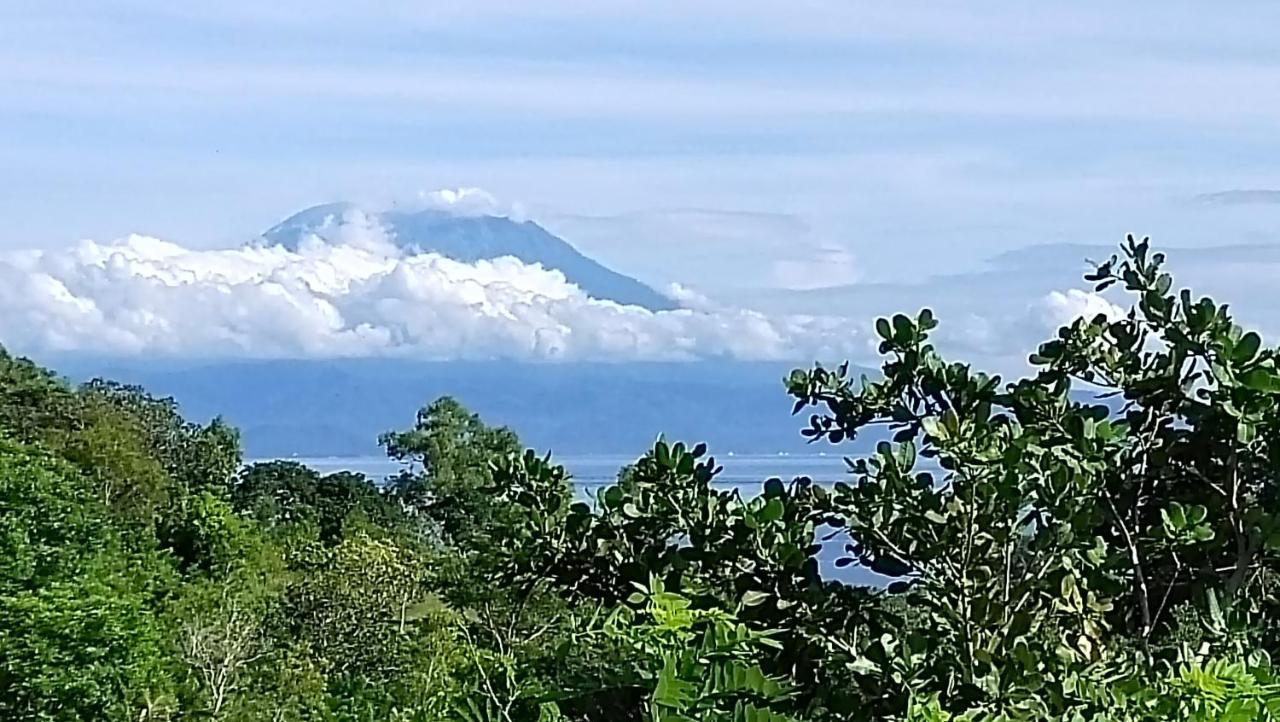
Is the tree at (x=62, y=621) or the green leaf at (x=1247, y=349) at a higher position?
the green leaf at (x=1247, y=349)

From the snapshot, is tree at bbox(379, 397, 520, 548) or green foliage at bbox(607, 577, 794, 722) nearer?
green foliage at bbox(607, 577, 794, 722)

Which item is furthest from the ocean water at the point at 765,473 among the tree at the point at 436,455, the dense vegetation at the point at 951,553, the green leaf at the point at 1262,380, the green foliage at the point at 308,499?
the green foliage at the point at 308,499

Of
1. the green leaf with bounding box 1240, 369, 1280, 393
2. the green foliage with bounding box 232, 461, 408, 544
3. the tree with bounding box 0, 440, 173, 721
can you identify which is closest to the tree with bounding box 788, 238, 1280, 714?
the green leaf with bounding box 1240, 369, 1280, 393

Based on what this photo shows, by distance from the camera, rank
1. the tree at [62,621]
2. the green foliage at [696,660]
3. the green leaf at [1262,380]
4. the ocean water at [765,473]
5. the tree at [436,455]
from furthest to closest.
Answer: the tree at [436,455], the tree at [62,621], the ocean water at [765,473], the green leaf at [1262,380], the green foliage at [696,660]

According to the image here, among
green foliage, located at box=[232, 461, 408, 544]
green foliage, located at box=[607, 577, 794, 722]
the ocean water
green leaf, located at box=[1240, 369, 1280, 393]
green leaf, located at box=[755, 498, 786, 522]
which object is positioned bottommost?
green foliage, located at box=[232, 461, 408, 544]

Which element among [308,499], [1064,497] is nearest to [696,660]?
[1064,497]

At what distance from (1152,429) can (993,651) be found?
0.58 metres

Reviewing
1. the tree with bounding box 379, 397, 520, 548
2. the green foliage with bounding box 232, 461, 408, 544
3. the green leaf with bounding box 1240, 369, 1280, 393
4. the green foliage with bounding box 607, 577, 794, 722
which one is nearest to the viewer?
the green foliage with bounding box 607, 577, 794, 722

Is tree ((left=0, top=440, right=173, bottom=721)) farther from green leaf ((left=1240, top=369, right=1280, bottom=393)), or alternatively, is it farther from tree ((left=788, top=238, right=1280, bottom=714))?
green leaf ((left=1240, top=369, right=1280, bottom=393))

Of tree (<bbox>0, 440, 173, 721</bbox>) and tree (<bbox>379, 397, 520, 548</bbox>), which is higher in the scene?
tree (<bbox>379, 397, 520, 548</bbox>)

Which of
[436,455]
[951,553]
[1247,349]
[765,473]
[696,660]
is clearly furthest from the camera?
[436,455]

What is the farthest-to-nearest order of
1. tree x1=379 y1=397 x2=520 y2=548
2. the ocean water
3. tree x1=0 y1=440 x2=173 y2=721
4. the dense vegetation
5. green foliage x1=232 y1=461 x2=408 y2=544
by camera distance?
1. green foliage x1=232 y1=461 x2=408 y2=544
2. tree x1=379 y1=397 x2=520 y2=548
3. tree x1=0 y1=440 x2=173 y2=721
4. the ocean water
5. the dense vegetation

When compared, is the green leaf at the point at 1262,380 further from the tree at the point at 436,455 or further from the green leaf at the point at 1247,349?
A: the tree at the point at 436,455

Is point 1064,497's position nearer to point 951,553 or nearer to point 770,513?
point 951,553
